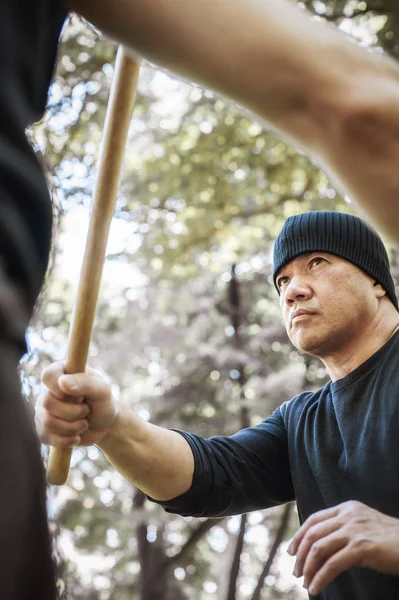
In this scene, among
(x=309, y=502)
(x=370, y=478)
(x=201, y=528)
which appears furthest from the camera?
(x=201, y=528)

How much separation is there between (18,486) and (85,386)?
42.3 inches

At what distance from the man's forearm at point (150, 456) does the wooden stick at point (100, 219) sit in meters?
0.32

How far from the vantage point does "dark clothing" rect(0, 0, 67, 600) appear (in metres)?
0.42

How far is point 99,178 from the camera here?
1.18 meters

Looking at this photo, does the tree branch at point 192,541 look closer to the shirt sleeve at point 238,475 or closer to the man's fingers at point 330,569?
the shirt sleeve at point 238,475

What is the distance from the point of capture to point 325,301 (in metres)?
2.03

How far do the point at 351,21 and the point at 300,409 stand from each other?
9.12ft

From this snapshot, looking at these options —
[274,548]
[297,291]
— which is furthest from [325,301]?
[274,548]

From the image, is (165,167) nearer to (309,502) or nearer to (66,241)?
(66,241)

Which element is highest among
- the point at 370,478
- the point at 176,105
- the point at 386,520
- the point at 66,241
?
the point at 176,105

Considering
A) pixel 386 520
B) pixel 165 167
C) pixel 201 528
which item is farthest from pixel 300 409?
pixel 201 528

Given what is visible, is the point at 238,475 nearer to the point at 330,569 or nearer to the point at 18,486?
the point at 330,569

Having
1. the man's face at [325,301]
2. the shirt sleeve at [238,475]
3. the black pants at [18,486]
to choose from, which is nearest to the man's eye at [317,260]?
the man's face at [325,301]

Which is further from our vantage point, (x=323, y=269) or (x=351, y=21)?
A: (x=351, y=21)
